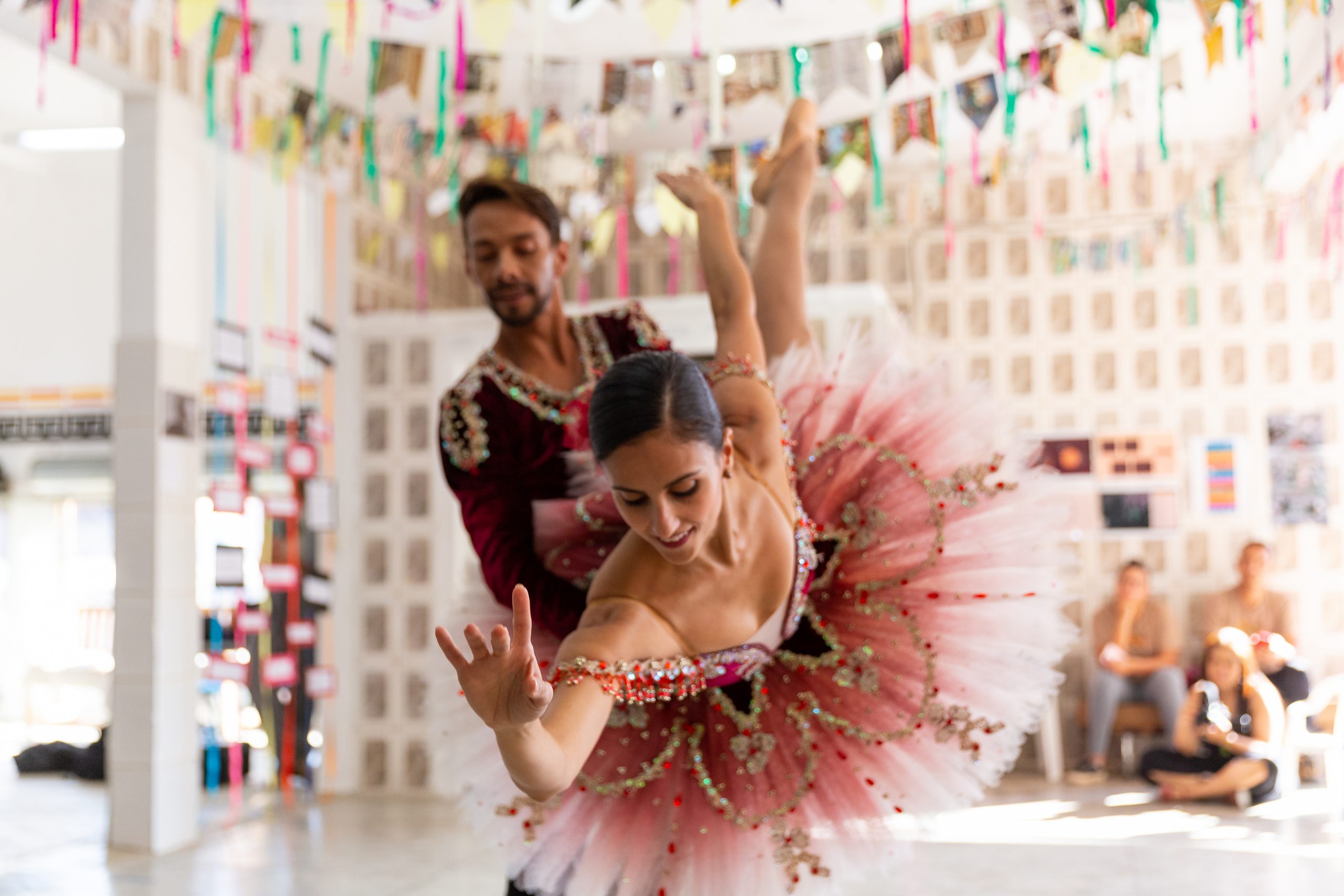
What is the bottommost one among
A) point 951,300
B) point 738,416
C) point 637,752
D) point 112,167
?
point 637,752

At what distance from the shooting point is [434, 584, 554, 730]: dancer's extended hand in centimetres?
129

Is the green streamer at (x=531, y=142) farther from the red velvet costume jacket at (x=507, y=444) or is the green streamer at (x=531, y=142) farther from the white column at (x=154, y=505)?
the red velvet costume jacket at (x=507, y=444)

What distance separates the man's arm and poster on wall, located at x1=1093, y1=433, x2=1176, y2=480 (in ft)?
18.7

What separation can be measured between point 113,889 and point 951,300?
535 centimetres

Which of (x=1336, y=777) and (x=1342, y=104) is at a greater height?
(x=1342, y=104)

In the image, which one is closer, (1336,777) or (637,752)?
(637,752)

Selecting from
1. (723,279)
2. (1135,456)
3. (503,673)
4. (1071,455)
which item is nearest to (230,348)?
(723,279)

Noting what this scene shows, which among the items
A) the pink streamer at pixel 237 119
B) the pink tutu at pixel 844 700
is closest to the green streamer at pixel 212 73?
the pink streamer at pixel 237 119

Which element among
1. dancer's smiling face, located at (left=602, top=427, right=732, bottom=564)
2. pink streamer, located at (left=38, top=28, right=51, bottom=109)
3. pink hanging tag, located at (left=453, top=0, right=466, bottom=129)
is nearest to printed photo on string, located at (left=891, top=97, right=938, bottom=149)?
pink hanging tag, located at (left=453, top=0, right=466, bottom=129)

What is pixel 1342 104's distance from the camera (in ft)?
18.3

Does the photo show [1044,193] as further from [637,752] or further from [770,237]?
[637,752]

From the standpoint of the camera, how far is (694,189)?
7.01ft

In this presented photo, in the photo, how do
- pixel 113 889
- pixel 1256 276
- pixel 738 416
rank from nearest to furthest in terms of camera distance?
1. pixel 738 416
2. pixel 113 889
3. pixel 1256 276

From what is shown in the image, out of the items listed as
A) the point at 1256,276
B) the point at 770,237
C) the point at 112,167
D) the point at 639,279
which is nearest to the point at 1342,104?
the point at 1256,276
